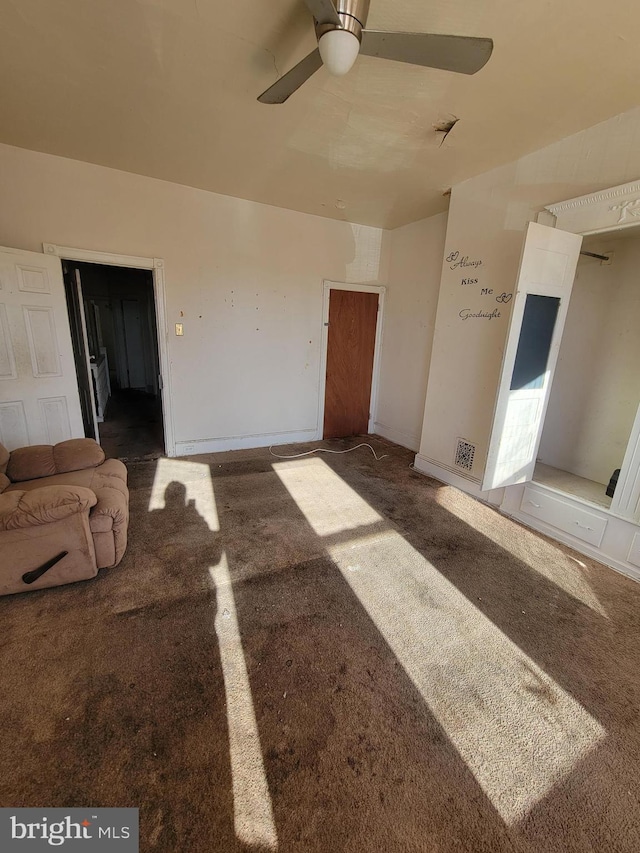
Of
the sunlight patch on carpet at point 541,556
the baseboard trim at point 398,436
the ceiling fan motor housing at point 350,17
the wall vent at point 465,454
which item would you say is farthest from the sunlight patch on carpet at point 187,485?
the ceiling fan motor housing at point 350,17

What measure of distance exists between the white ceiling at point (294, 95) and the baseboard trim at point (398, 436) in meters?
2.76

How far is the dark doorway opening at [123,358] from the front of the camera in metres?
4.50

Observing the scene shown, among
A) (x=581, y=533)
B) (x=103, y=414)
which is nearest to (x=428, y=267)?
(x=581, y=533)

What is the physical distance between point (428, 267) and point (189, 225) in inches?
106

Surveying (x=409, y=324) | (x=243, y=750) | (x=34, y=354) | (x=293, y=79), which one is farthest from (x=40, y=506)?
(x=409, y=324)

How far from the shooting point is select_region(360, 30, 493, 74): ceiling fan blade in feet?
4.42

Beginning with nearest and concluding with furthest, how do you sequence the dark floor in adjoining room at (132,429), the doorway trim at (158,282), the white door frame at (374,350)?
the doorway trim at (158,282) < the dark floor in adjoining room at (132,429) < the white door frame at (374,350)

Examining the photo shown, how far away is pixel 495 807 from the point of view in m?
1.13

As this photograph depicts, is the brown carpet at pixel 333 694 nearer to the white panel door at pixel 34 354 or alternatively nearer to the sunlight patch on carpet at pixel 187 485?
the sunlight patch on carpet at pixel 187 485

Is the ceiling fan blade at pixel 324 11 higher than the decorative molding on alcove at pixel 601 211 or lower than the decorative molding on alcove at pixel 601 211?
higher

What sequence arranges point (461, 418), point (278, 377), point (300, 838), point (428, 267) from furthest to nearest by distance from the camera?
point (278, 377) < point (428, 267) < point (461, 418) < point (300, 838)

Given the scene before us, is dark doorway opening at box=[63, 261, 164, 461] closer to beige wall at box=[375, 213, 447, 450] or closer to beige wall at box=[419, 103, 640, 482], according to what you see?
beige wall at box=[375, 213, 447, 450]

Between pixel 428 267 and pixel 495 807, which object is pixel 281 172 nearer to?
pixel 428 267

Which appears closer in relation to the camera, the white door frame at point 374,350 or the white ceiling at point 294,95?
the white ceiling at point 294,95
